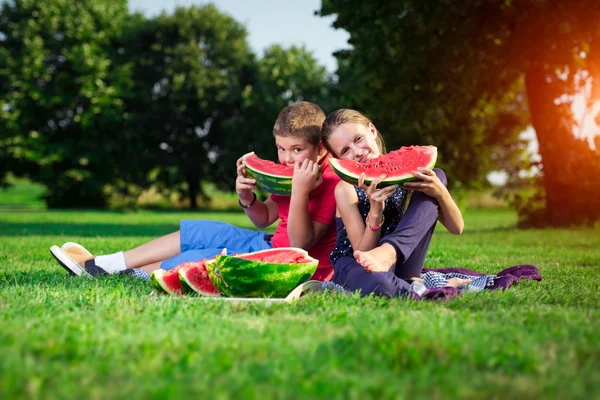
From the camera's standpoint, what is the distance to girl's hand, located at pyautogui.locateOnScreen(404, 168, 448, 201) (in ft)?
12.6

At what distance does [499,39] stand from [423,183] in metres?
11.1

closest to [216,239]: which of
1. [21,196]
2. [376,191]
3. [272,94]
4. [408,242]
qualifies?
[376,191]

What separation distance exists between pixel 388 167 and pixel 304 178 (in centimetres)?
60

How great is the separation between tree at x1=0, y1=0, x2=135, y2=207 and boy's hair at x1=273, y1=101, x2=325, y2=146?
26.9m

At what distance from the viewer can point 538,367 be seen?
6.89 feet

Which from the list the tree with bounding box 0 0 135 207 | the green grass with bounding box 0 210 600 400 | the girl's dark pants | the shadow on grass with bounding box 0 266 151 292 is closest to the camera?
the green grass with bounding box 0 210 600 400

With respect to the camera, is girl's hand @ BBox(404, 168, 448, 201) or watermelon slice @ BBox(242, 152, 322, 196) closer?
girl's hand @ BBox(404, 168, 448, 201)

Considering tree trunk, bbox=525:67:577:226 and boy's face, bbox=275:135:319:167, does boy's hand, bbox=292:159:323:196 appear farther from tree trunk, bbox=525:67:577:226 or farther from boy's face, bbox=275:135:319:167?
tree trunk, bbox=525:67:577:226

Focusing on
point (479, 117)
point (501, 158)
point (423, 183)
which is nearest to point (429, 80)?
point (479, 117)

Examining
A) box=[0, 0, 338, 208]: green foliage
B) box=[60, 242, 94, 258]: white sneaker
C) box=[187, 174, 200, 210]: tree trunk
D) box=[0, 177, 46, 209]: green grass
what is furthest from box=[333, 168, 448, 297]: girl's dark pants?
box=[0, 177, 46, 209]: green grass

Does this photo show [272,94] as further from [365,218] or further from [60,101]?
[365,218]

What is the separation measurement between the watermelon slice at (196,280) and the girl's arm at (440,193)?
1449mm

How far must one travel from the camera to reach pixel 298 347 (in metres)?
2.35

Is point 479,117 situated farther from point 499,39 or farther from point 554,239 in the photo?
point 554,239
